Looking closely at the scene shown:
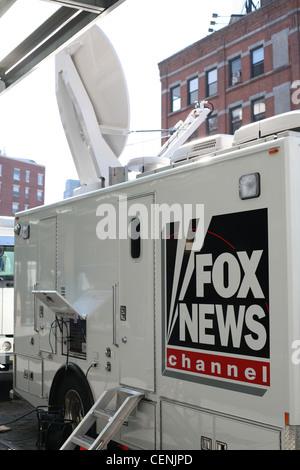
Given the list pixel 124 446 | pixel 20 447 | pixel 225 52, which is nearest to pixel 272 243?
pixel 124 446

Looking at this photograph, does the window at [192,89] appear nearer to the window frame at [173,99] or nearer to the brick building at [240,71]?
the brick building at [240,71]

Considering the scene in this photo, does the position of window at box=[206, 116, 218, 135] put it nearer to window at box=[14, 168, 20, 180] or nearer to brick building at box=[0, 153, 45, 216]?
brick building at box=[0, 153, 45, 216]

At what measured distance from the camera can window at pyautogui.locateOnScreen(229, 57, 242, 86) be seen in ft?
98.6

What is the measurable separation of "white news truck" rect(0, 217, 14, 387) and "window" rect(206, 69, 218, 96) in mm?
22460

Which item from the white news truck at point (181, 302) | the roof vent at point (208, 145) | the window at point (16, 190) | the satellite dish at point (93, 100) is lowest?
the white news truck at point (181, 302)

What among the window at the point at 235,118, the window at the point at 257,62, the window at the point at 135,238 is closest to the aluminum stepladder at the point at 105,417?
the window at the point at 135,238

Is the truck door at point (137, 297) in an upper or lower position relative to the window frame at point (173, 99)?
lower

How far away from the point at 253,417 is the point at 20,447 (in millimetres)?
4116

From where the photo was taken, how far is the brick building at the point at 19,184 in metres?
82.4

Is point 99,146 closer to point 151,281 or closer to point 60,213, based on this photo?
point 60,213

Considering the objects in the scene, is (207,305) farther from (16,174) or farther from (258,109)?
(16,174)

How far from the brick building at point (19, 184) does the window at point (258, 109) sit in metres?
56.9

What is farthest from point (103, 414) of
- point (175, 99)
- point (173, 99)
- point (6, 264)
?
point (173, 99)

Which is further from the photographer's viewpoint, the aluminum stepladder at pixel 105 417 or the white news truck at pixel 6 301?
the white news truck at pixel 6 301
